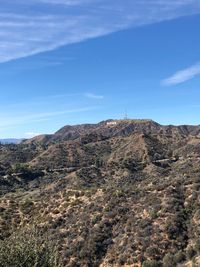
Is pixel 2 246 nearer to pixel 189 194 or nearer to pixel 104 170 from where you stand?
pixel 189 194

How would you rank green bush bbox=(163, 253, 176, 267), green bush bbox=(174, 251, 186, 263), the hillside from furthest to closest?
the hillside → green bush bbox=(174, 251, 186, 263) → green bush bbox=(163, 253, 176, 267)

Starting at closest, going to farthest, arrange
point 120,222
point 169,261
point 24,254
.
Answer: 1. point 24,254
2. point 169,261
3. point 120,222

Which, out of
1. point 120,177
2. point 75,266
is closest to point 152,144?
point 120,177

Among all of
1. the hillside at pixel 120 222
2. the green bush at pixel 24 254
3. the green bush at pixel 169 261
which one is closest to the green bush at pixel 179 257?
the hillside at pixel 120 222

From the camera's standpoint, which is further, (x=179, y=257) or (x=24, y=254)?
(x=179, y=257)

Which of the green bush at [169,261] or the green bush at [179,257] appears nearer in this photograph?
the green bush at [169,261]

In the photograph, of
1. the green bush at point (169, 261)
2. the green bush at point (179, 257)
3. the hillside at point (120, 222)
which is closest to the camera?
the green bush at point (169, 261)

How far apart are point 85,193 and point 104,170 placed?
257ft

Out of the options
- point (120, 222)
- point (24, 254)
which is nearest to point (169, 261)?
point (120, 222)

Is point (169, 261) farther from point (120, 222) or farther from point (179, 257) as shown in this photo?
point (120, 222)

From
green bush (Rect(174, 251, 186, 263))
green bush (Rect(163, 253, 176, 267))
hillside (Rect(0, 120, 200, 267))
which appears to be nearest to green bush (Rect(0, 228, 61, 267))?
hillside (Rect(0, 120, 200, 267))

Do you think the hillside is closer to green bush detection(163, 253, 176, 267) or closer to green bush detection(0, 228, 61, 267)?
green bush detection(163, 253, 176, 267)

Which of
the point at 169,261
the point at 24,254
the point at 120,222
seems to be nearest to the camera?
→ the point at 24,254

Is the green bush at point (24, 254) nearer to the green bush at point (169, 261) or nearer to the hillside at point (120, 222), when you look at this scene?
the hillside at point (120, 222)
